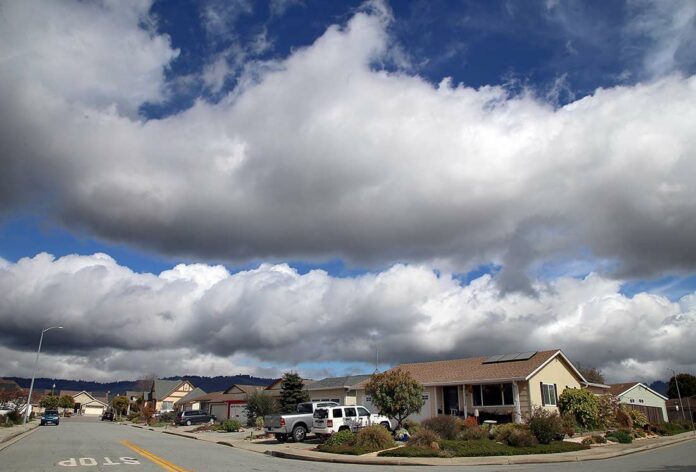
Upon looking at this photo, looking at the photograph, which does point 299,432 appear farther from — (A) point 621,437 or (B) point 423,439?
(A) point 621,437

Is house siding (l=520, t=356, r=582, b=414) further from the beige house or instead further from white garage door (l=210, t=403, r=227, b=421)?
the beige house

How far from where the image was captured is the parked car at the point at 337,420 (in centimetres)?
2752

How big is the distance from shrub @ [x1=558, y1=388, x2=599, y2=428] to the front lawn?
9.89 meters

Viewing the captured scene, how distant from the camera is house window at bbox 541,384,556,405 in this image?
112 ft

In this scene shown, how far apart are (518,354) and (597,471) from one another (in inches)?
878

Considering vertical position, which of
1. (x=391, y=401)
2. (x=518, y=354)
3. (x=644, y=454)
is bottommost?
(x=644, y=454)

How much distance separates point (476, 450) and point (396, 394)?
6992 mm

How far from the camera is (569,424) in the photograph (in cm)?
2916

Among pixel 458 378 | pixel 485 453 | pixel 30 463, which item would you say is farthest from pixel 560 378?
pixel 30 463

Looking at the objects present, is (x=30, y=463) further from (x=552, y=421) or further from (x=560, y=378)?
(x=560, y=378)

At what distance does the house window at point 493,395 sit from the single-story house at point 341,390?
32.4 ft

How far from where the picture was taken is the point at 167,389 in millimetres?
110062

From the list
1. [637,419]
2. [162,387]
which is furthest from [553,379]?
[162,387]

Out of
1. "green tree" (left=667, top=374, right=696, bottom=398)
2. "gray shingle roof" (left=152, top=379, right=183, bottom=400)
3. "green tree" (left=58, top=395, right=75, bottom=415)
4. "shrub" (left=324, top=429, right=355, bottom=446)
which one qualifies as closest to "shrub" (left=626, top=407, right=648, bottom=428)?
"shrub" (left=324, top=429, right=355, bottom=446)
